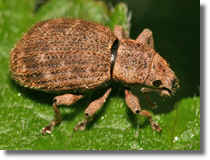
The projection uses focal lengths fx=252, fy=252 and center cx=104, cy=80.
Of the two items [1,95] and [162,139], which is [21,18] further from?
[162,139]

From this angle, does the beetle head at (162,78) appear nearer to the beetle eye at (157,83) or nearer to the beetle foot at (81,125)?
the beetle eye at (157,83)

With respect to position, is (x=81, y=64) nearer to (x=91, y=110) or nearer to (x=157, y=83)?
(x=91, y=110)

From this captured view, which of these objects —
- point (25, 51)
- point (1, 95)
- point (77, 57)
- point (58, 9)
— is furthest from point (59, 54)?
point (58, 9)

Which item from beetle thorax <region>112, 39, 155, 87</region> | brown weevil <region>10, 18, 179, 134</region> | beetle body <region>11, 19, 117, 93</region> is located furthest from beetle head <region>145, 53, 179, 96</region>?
beetle body <region>11, 19, 117, 93</region>

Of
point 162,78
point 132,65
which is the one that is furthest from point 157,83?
point 132,65

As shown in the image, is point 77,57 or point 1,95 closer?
point 77,57

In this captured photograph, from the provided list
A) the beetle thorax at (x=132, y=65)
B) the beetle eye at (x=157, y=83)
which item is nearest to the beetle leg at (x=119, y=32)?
the beetle thorax at (x=132, y=65)

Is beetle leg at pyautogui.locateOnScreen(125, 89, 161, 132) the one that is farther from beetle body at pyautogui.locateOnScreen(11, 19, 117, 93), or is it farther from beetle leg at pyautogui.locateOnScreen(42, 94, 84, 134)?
beetle leg at pyautogui.locateOnScreen(42, 94, 84, 134)
